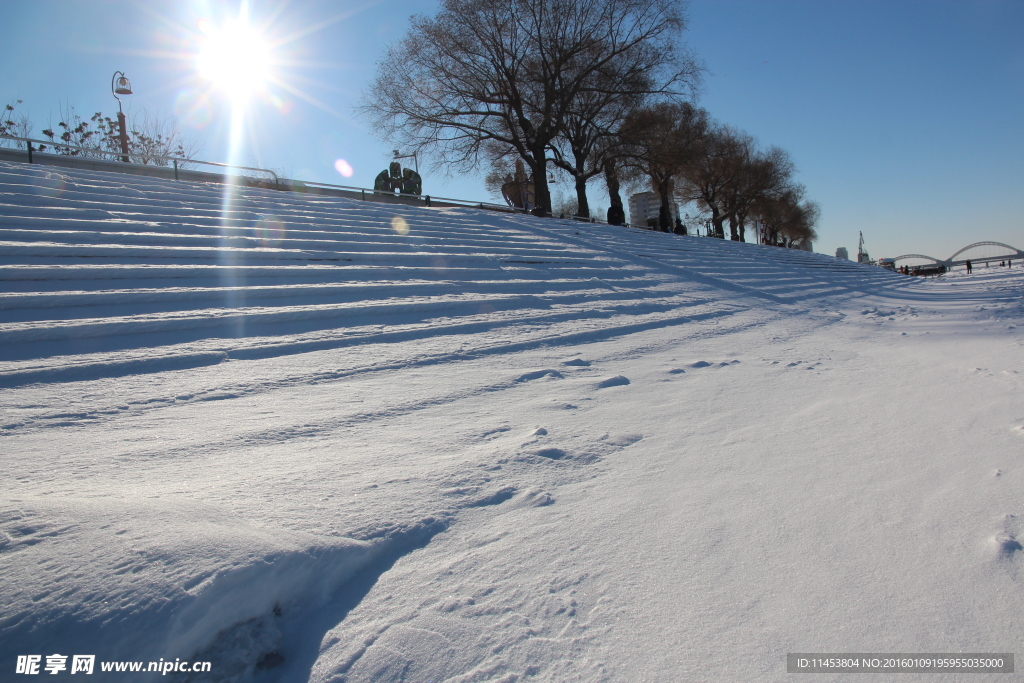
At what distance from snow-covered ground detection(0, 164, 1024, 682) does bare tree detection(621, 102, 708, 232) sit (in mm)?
17362

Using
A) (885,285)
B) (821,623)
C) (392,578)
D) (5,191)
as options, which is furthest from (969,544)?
(885,285)

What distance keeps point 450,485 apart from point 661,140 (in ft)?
72.3

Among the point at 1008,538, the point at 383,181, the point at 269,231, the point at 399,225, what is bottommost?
the point at 1008,538

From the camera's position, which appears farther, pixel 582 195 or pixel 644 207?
pixel 644 207

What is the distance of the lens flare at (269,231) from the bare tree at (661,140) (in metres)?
16.5

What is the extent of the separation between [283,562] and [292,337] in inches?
94.7

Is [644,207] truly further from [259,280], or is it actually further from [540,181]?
[259,280]

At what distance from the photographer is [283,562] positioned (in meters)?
1.38

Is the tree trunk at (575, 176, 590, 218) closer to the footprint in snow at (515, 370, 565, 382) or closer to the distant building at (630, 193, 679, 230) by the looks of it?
the distant building at (630, 193, 679, 230)

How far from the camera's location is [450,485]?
1.94 m

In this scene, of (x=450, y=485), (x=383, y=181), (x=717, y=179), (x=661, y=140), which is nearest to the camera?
(x=450, y=485)

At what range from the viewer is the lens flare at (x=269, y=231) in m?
5.55

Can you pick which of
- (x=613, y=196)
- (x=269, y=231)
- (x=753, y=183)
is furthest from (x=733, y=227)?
(x=269, y=231)

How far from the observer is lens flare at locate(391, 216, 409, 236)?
753 cm
